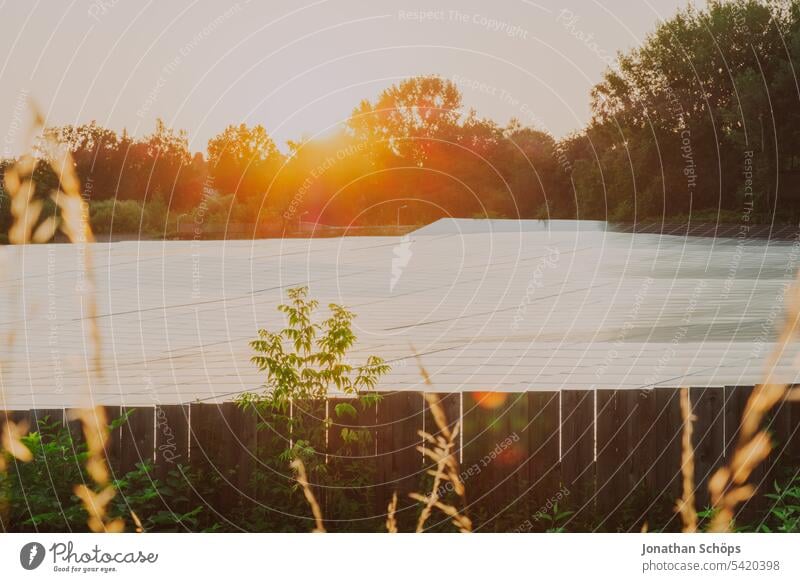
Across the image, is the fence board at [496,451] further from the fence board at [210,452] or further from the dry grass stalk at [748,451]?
the fence board at [210,452]

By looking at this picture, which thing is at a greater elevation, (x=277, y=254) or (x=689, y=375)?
(x=277, y=254)

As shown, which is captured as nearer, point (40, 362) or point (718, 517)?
point (718, 517)

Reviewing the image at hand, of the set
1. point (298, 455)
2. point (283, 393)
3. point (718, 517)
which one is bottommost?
point (718, 517)

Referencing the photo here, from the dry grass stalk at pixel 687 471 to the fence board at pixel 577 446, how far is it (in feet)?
1.51

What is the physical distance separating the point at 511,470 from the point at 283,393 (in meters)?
1.25

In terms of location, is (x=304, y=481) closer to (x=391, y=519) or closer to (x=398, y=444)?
(x=391, y=519)

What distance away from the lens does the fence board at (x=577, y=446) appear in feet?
15.5

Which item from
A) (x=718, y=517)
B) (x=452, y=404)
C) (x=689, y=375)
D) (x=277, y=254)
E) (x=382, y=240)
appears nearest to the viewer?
(x=718, y=517)

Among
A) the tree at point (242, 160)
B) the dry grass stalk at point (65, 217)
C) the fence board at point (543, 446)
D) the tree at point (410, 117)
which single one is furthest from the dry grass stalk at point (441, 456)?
the tree at point (410, 117)

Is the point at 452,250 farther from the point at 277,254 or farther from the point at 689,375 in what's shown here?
the point at 689,375

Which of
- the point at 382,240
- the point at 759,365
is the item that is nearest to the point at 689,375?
the point at 759,365

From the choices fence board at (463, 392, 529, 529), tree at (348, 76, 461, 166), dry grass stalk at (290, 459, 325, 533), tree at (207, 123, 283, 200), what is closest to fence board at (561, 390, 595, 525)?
fence board at (463, 392, 529, 529)

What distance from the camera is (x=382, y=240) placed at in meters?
24.5

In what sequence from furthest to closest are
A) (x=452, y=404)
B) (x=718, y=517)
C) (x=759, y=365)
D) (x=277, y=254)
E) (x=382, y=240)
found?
(x=382, y=240) < (x=277, y=254) < (x=759, y=365) < (x=452, y=404) < (x=718, y=517)
